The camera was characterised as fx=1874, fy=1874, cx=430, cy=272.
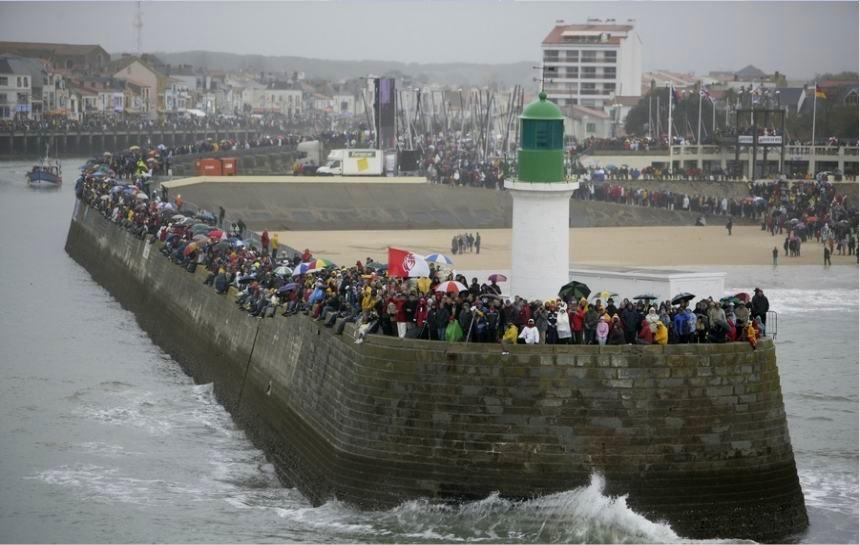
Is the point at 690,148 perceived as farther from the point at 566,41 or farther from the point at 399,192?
the point at 566,41

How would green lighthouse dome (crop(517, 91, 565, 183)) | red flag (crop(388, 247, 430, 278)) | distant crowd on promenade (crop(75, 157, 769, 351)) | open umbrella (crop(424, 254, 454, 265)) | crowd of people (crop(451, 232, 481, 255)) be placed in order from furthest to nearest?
crowd of people (crop(451, 232, 481, 255))
open umbrella (crop(424, 254, 454, 265))
red flag (crop(388, 247, 430, 278))
green lighthouse dome (crop(517, 91, 565, 183))
distant crowd on promenade (crop(75, 157, 769, 351))

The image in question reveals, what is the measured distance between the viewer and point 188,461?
2981 centimetres

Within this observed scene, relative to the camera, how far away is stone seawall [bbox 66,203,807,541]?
78.9 ft

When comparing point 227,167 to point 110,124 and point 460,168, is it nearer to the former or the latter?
point 460,168

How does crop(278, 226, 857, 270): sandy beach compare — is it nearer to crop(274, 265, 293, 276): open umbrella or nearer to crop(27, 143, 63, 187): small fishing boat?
crop(274, 265, 293, 276): open umbrella

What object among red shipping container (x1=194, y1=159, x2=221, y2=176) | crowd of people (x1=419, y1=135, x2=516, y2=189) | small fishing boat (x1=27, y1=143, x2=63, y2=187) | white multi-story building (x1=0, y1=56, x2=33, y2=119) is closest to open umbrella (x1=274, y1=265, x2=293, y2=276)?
crowd of people (x1=419, y1=135, x2=516, y2=189)

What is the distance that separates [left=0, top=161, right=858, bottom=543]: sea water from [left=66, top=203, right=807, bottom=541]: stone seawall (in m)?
0.34

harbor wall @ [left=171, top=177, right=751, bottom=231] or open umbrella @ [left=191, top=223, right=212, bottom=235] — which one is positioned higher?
open umbrella @ [left=191, top=223, right=212, bottom=235]

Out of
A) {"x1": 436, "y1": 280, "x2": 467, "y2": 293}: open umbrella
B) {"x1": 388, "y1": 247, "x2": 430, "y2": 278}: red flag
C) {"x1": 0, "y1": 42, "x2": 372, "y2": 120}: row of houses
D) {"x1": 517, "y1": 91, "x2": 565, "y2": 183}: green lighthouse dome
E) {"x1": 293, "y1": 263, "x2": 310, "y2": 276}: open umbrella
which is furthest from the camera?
{"x1": 0, "y1": 42, "x2": 372, "y2": 120}: row of houses

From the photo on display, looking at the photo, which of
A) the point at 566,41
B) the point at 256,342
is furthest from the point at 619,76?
the point at 256,342

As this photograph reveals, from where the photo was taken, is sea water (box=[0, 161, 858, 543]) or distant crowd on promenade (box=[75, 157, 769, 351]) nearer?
sea water (box=[0, 161, 858, 543])

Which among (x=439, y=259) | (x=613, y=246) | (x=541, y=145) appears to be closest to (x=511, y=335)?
(x=541, y=145)

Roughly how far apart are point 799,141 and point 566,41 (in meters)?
55.6

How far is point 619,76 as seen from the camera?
142 metres
